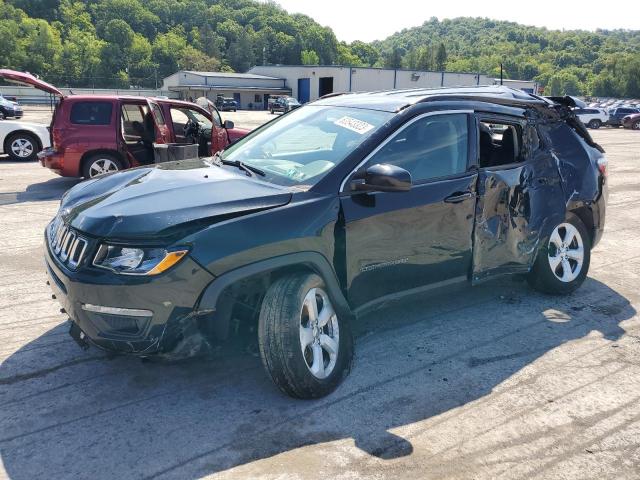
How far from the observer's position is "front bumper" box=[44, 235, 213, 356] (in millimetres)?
3018

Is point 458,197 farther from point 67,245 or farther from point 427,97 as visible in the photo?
point 67,245

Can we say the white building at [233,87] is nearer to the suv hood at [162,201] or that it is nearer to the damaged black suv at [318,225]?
the damaged black suv at [318,225]

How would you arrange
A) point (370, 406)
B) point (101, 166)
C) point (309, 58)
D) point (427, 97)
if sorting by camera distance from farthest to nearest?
1. point (309, 58)
2. point (101, 166)
3. point (427, 97)
4. point (370, 406)

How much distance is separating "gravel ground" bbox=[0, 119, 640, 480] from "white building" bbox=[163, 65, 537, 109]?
234ft

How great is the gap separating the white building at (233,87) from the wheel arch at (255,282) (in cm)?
8439

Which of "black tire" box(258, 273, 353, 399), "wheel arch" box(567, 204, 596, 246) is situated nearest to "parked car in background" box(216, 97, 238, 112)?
"wheel arch" box(567, 204, 596, 246)

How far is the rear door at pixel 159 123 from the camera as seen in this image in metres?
10.1

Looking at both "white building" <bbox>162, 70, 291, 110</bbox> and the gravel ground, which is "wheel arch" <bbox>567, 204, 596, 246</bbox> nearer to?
the gravel ground

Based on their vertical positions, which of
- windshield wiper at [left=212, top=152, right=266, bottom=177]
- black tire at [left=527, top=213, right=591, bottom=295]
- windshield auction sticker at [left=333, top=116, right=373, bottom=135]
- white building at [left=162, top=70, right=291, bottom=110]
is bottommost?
black tire at [left=527, top=213, right=591, bottom=295]

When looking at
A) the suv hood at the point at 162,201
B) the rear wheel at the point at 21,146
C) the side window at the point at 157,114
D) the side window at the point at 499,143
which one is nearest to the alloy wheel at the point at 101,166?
the side window at the point at 157,114

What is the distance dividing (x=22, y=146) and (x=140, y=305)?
12.8m

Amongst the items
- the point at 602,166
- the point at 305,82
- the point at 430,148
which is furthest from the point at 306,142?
the point at 305,82

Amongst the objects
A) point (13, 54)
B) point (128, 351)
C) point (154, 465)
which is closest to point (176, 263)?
point (128, 351)

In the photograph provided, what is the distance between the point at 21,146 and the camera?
553 inches
